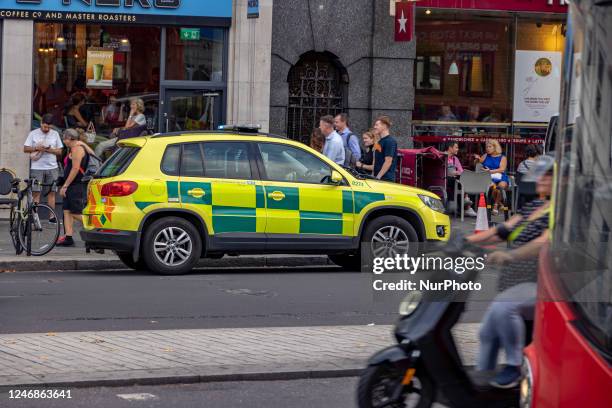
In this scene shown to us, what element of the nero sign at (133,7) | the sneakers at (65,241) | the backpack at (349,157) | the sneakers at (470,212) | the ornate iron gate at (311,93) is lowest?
the sneakers at (65,241)

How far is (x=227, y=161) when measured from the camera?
13.8 m

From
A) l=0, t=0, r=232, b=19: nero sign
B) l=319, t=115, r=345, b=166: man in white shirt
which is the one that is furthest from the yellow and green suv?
l=0, t=0, r=232, b=19: nero sign

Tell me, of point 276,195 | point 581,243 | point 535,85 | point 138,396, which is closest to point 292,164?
point 276,195

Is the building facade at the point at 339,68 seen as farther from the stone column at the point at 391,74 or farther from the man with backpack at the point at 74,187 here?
the man with backpack at the point at 74,187

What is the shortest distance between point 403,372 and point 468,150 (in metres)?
16.7

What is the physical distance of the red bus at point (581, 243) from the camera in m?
4.27

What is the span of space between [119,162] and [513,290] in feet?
27.7

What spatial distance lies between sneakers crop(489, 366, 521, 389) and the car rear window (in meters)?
8.27

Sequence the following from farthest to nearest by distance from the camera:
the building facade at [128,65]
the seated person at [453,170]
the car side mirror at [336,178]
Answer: the seated person at [453,170] < the building facade at [128,65] < the car side mirror at [336,178]

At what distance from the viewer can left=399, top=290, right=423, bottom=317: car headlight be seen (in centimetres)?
602

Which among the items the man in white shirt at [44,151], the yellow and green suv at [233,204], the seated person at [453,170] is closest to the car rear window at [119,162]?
the yellow and green suv at [233,204]

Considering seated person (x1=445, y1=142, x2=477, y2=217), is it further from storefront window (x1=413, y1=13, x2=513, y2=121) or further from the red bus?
the red bus

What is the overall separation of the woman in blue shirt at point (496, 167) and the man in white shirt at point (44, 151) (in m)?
7.61

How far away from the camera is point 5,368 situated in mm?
7535
